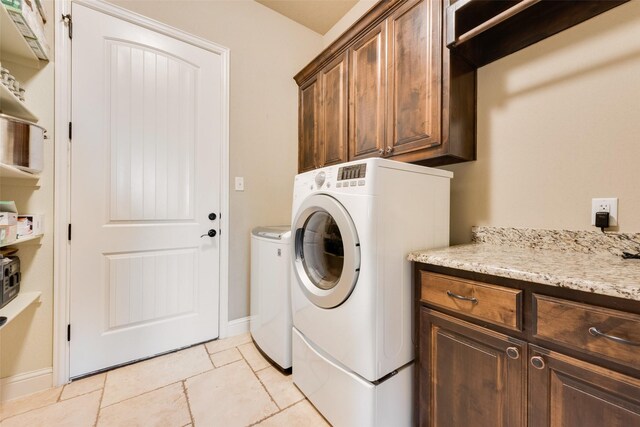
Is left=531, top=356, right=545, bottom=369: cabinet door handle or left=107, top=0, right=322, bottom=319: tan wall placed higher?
left=107, top=0, right=322, bottom=319: tan wall

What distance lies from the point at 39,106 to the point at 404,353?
7.40ft

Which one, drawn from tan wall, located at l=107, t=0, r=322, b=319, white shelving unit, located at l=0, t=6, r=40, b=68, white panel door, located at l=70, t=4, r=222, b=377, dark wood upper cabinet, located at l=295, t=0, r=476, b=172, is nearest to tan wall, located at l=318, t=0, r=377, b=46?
tan wall, located at l=107, t=0, r=322, b=319

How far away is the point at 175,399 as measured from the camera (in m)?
1.35

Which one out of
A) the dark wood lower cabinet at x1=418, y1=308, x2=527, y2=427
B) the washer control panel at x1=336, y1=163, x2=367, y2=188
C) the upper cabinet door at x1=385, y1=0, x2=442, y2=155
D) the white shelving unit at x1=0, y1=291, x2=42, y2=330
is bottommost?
the dark wood lower cabinet at x1=418, y1=308, x2=527, y2=427

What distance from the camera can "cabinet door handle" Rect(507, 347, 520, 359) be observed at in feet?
2.61

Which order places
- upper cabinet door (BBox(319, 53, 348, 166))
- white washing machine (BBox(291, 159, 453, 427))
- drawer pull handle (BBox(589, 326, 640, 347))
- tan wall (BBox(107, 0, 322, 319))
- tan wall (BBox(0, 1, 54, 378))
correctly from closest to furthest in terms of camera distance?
drawer pull handle (BBox(589, 326, 640, 347)), white washing machine (BBox(291, 159, 453, 427)), tan wall (BBox(0, 1, 54, 378)), upper cabinet door (BBox(319, 53, 348, 166)), tan wall (BBox(107, 0, 322, 319))

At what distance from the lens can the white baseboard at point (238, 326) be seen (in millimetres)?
2008

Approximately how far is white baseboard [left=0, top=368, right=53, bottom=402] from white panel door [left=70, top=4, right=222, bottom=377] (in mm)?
108

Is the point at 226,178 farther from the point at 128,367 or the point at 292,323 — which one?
the point at 128,367

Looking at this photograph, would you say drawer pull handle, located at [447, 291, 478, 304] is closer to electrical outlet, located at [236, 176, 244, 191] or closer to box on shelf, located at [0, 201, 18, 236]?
electrical outlet, located at [236, 176, 244, 191]

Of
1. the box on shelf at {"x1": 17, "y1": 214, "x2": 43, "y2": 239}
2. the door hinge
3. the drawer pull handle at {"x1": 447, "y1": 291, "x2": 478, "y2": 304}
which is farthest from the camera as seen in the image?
the door hinge

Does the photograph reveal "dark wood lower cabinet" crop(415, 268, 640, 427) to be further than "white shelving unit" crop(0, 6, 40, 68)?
No

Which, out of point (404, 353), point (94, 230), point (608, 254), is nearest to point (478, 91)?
point (608, 254)

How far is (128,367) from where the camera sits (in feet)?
5.29
